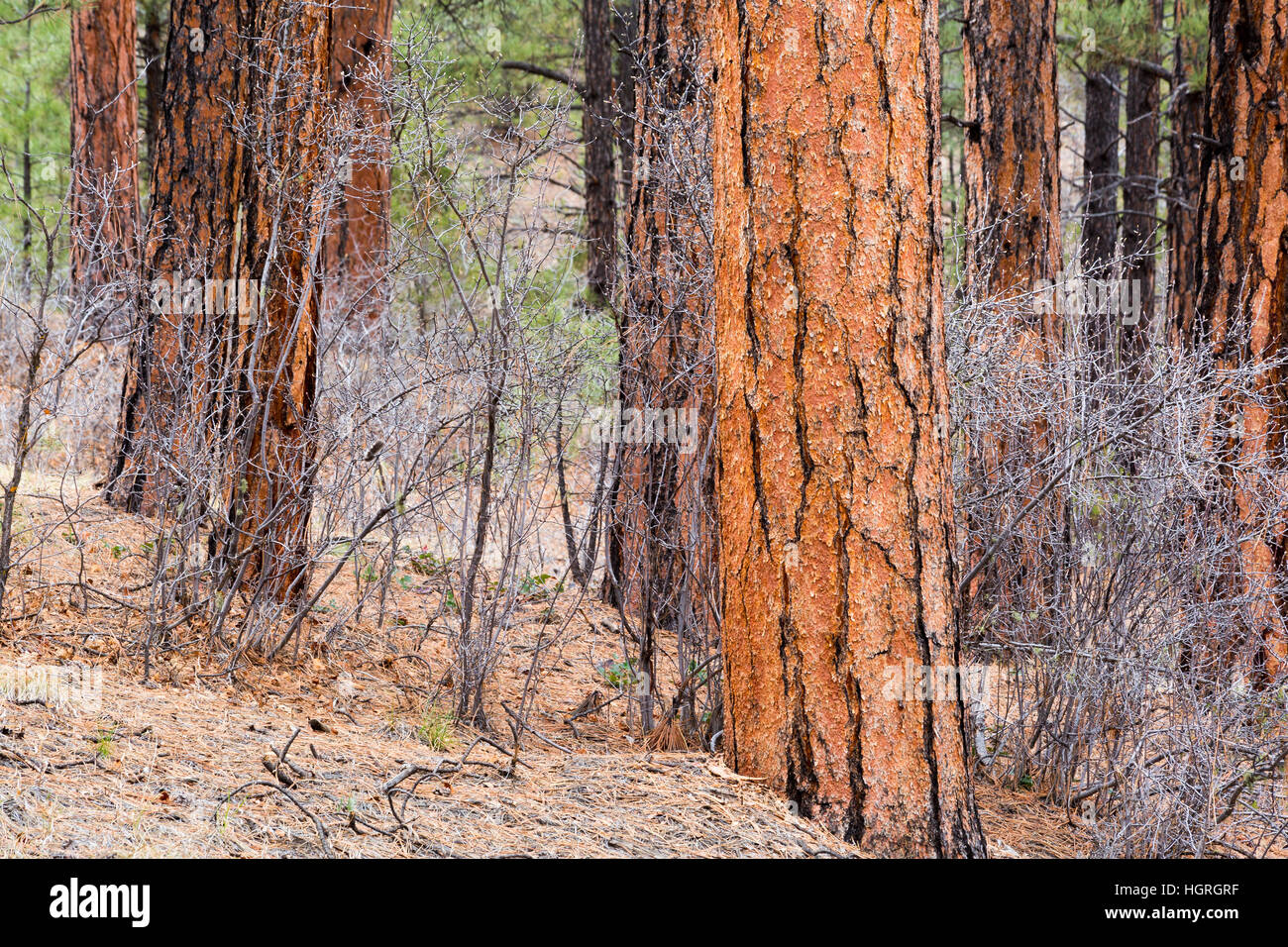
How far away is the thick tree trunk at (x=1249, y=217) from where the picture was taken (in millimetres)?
5379

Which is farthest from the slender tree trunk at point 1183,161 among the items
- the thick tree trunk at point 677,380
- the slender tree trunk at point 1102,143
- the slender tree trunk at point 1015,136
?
the thick tree trunk at point 677,380

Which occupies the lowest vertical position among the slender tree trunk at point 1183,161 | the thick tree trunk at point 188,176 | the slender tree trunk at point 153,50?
the thick tree trunk at point 188,176

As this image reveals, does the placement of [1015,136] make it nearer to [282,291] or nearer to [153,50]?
[282,291]

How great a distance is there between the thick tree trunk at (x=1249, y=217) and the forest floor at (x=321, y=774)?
227 centimetres

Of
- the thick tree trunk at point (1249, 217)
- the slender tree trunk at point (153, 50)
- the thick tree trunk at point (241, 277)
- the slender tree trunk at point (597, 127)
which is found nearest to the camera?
the thick tree trunk at point (241, 277)

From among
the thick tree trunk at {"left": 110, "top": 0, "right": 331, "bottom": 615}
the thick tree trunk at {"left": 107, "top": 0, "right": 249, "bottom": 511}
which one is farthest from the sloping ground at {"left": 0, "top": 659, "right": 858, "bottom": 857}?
the thick tree trunk at {"left": 107, "top": 0, "right": 249, "bottom": 511}

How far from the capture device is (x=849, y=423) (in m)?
2.96

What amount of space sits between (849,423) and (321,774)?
1775 millimetres

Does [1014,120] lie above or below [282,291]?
above

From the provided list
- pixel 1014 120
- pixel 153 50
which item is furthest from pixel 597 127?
pixel 153 50

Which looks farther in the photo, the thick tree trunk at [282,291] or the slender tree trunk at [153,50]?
the slender tree trunk at [153,50]

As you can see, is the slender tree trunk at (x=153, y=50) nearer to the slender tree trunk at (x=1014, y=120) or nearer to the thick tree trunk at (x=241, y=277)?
the thick tree trunk at (x=241, y=277)

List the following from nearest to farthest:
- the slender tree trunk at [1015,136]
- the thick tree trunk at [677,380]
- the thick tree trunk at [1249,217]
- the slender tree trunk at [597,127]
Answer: the thick tree trunk at [677,380] < the thick tree trunk at [1249,217] < the slender tree trunk at [1015,136] < the slender tree trunk at [597,127]
